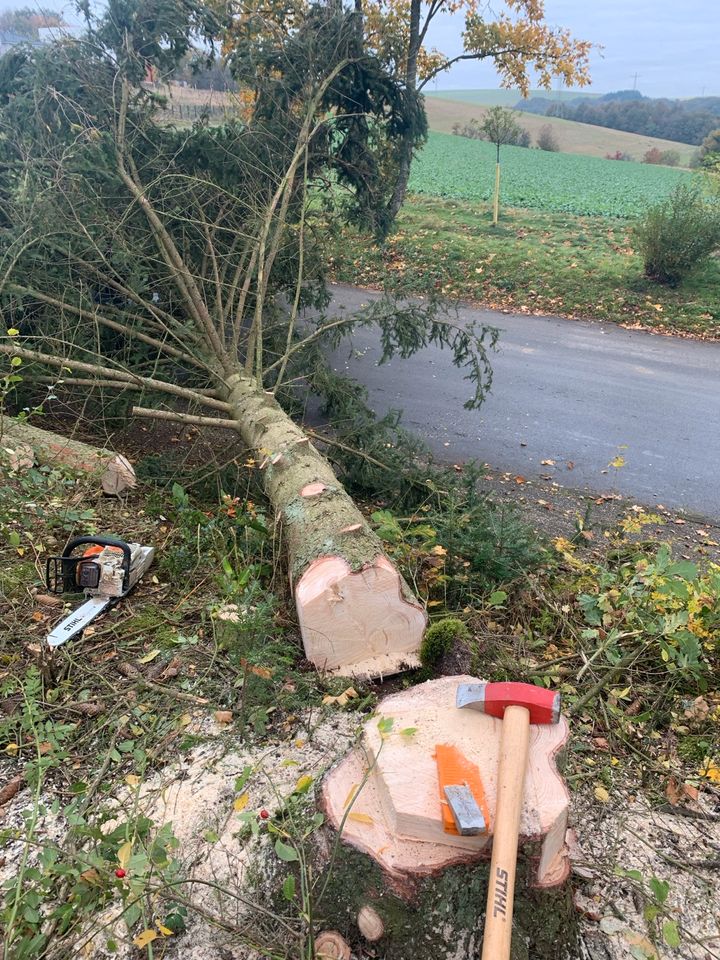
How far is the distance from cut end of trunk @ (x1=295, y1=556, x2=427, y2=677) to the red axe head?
76cm

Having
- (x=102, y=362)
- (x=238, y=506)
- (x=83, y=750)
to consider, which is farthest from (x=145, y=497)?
(x=83, y=750)

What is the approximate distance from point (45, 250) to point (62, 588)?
2.97m

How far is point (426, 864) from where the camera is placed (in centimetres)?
158

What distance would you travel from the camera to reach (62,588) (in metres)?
3.12

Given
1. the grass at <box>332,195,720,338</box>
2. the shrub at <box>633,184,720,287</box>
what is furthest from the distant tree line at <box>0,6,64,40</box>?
the shrub at <box>633,184,720,287</box>

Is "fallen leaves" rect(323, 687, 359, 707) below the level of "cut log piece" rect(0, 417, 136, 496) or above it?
below

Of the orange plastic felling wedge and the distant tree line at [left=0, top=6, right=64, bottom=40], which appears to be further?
the distant tree line at [left=0, top=6, right=64, bottom=40]

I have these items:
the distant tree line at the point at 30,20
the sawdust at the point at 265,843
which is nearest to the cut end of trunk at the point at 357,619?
the sawdust at the point at 265,843

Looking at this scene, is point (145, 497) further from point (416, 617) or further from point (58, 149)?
point (58, 149)

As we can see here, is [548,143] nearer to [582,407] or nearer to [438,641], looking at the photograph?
[582,407]

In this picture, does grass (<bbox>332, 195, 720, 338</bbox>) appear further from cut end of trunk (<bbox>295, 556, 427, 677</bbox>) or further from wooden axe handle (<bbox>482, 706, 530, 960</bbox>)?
wooden axe handle (<bbox>482, 706, 530, 960</bbox>)

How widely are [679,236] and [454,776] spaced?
418 inches

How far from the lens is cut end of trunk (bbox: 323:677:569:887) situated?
1.60 metres

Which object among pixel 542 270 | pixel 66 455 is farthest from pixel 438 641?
pixel 542 270
